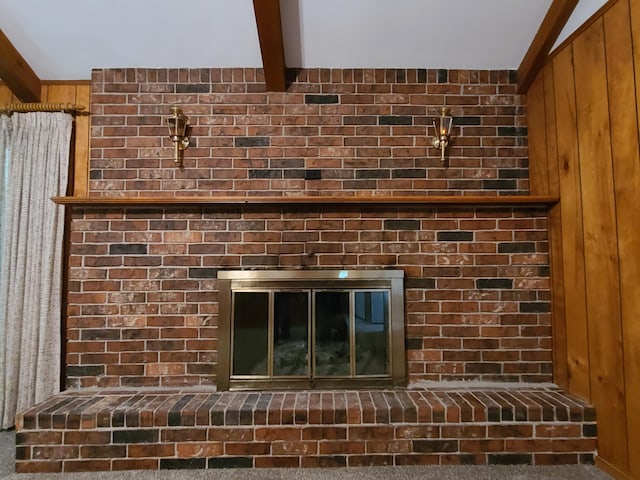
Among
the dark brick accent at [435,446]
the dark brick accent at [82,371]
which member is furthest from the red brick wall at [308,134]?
the dark brick accent at [435,446]

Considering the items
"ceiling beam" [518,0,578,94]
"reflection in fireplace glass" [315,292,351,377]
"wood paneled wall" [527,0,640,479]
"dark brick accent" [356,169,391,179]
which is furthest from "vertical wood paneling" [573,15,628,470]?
"reflection in fireplace glass" [315,292,351,377]

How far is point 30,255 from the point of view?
208 cm

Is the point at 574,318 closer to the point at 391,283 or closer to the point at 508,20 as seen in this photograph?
the point at 391,283

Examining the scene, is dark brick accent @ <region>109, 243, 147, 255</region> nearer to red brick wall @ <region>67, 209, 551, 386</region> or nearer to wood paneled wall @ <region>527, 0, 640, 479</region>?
red brick wall @ <region>67, 209, 551, 386</region>

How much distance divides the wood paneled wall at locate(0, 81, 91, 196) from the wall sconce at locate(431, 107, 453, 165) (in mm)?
2150

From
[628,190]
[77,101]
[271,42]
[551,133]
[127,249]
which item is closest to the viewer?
[628,190]

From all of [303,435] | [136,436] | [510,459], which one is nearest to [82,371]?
[136,436]

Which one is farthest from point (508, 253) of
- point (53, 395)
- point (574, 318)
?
point (53, 395)

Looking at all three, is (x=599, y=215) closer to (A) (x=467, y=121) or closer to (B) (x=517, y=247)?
(B) (x=517, y=247)

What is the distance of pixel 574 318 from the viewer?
1.90 meters

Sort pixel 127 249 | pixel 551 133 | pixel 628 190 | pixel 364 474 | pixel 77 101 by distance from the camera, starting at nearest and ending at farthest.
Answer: pixel 628 190 → pixel 364 474 → pixel 551 133 → pixel 127 249 → pixel 77 101

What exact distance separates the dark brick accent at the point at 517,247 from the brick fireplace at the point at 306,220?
14 mm

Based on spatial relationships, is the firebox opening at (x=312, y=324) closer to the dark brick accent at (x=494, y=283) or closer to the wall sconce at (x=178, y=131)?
the dark brick accent at (x=494, y=283)

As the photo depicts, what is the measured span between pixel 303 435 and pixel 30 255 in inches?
73.1
